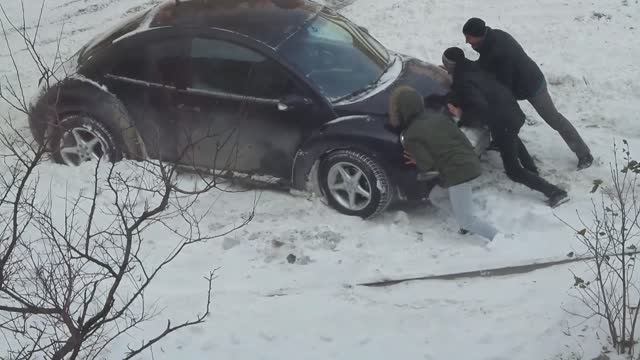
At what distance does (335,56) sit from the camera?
6.74 meters

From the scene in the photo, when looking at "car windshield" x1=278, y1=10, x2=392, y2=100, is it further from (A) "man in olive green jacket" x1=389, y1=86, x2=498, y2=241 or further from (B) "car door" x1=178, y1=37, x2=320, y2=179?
(A) "man in olive green jacket" x1=389, y1=86, x2=498, y2=241

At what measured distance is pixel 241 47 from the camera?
6.45 m

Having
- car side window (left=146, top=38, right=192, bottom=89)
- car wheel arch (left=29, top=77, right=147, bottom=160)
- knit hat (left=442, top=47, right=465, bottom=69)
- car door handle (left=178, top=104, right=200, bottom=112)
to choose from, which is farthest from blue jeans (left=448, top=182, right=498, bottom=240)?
car wheel arch (left=29, top=77, right=147, bottom=160)

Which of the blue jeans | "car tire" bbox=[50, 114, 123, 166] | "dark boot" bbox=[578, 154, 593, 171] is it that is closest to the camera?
the blue jeans

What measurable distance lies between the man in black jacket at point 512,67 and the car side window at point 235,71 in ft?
5.68

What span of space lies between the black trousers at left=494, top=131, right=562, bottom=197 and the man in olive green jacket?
573 millimetres

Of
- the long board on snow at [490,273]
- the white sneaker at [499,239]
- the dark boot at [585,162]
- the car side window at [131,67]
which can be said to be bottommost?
the long board on snow at [490,273]

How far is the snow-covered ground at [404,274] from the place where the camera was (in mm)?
5000

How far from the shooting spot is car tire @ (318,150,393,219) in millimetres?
6066

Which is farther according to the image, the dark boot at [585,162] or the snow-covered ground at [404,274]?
the dark boot at [585,162]

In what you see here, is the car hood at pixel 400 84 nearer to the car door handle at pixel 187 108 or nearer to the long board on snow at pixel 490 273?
the car door handle at pixel 187 108

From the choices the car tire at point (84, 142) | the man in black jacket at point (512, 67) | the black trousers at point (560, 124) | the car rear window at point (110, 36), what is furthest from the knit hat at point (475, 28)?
the car tire at point (84, 142)

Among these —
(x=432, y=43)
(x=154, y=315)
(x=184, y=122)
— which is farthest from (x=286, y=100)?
(x=432, y=43)

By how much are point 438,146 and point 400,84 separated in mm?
1095
